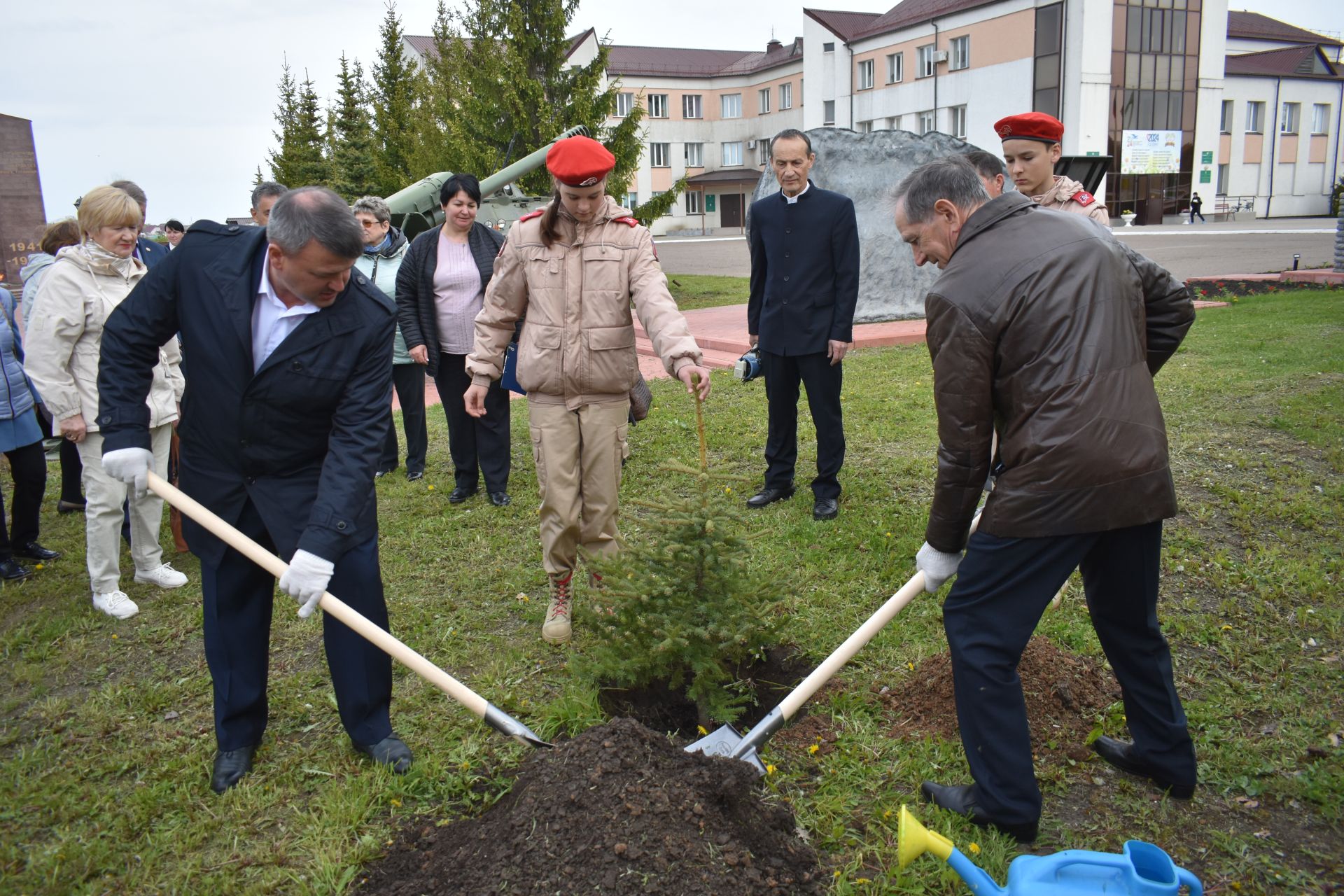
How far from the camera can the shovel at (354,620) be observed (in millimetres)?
2895

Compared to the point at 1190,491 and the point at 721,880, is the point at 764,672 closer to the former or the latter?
the point at 721,880

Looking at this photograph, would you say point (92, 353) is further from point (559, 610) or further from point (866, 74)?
point (866, 74)

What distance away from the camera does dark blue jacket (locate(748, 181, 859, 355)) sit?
546 cm

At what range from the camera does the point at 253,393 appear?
292 centimetres

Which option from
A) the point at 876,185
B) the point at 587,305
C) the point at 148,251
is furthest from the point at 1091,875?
the point at 876,185

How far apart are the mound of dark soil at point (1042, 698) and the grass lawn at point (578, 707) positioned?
0.08 meters

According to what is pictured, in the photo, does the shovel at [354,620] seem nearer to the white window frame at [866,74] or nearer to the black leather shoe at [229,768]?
the black leather shoe at [229,768]

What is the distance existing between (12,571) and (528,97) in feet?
42.2

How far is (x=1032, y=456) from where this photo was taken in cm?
254

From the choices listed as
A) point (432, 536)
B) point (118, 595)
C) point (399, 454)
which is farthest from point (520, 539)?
point (399, 454)

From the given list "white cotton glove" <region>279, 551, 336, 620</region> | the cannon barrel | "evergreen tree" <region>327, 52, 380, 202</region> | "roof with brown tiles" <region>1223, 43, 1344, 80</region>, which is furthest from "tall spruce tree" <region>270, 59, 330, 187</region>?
"roof with brown tiles" <region>1223, 43, 1344, 80</region>

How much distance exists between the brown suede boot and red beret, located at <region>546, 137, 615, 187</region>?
5.70ft

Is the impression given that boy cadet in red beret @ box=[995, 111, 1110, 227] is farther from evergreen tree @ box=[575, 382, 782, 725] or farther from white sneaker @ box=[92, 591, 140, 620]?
white sneaker @ box=[92, 591, 140, 620]

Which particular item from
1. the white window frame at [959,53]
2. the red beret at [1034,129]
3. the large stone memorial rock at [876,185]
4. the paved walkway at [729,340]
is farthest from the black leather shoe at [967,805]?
the white window frame at [959,53]
